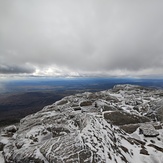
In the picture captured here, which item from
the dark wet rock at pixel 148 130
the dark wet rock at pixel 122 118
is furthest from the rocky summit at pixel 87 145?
the dark wet rock at pixel 122 118

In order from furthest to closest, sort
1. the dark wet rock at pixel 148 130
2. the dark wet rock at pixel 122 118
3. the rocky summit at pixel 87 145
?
the dark wet rock at pixel 122 118, the dark wet rock at pixel 148 130, the rocky summit at pixel 87 145

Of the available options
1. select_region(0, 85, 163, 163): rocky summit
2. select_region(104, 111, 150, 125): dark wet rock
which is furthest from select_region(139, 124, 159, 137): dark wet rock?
select_region(104, 111, 150, 125): dark wet rock

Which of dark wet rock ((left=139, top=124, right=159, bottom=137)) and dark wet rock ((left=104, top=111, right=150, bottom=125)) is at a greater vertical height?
dark wet rock ((left=104, top=111, right=150, bottom=125))

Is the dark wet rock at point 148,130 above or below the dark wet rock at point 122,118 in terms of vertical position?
below

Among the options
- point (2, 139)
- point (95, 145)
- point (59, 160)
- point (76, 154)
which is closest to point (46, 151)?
point (59, 160)

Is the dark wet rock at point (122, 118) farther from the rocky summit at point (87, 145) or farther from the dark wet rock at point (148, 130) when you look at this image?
the dark wet rock at point (148, 130)

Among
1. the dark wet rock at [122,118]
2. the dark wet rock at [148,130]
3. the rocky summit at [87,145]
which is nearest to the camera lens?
the rocky summit at [87,145]

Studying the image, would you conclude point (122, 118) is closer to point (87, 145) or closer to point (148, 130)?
point (148, 130)

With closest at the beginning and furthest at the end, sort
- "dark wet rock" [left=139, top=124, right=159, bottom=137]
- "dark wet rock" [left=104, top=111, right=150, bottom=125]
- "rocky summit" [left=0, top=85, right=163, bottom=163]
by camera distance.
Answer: "rocky summit" [left=0, top=85, right=163, bottom=163], "dark wet rock" [left=139, top=124, right=159, bottom=137], "dark wet rock" [left=104, top=111, right=150, bottom=125]

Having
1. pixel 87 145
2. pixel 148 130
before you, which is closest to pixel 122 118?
pixel 148 130

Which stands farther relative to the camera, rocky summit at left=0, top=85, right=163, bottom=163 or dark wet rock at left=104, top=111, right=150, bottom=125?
dark wet rock at left=104, top=111, right=150, bottom=125

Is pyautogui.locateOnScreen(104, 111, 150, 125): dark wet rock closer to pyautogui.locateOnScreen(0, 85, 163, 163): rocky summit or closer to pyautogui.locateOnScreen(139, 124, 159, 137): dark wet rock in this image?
pyautogui.locateOnScreen(0, 85, 163, 163): rocky summit
